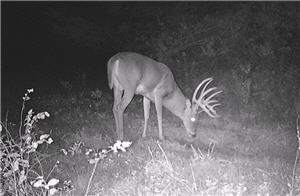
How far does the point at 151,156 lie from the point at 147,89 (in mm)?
2829

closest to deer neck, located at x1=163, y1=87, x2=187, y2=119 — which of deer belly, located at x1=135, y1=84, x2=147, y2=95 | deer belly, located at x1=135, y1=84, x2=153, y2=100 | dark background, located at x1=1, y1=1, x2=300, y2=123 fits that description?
deer belly, located at x1=135, y1=84, x2=153, y2=100

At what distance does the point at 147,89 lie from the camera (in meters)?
9.02

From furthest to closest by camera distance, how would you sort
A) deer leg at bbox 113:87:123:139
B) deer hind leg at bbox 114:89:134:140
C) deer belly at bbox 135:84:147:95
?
1. deer belly at bbox 135:84:147:95
2. deer hind leg at bbox 114:89:134:140
3. deer leg at bbox 113:87:123:139

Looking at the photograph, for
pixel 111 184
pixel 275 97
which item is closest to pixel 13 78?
pixel 275 97

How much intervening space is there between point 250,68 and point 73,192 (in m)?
8.14

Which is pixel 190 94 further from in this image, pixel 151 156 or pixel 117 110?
pixel 151 156

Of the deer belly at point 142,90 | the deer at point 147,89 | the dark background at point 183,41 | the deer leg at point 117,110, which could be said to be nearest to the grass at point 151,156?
the deer leg at point 117,110

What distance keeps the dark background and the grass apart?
1.79 meters

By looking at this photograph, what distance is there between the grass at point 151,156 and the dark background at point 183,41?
1791 millimetres

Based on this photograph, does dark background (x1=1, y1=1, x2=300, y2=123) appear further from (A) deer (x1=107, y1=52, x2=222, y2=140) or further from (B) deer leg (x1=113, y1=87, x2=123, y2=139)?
(B) deer leg (x1=113, y1=87, x2=123, y2=139)

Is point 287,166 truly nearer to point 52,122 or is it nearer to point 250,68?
point 52,122

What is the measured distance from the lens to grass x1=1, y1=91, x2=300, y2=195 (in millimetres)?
4516

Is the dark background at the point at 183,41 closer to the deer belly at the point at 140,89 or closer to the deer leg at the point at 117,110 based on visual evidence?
the deer belly at the point at 140,89

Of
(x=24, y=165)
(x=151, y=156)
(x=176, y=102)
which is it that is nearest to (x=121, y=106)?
(x=176, y=102)
